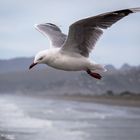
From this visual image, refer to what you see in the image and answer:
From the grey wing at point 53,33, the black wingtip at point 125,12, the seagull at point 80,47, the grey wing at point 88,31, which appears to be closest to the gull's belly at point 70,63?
the seagull at point 80,47

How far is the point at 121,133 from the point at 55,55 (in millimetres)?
40231

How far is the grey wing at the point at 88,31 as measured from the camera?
10.9 metres

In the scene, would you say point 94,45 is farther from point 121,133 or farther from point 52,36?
point 121,133

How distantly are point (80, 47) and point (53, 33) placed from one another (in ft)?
7.70

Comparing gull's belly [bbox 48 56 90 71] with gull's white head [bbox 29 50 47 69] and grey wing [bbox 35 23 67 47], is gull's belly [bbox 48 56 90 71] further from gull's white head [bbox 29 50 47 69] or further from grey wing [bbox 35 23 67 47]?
grey wing [bbox 35 23 67 47]

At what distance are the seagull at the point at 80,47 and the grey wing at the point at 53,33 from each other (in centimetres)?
53

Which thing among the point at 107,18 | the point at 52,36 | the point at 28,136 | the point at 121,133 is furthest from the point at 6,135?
the point at 107,18

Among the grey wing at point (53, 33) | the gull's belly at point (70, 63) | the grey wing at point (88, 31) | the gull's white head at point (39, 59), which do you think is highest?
the grey wing at point (88, 31)

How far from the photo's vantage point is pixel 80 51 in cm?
1221

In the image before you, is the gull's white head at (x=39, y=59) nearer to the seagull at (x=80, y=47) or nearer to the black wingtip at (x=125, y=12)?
the seagull at (x=80, y=47)

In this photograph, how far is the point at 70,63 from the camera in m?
11.5

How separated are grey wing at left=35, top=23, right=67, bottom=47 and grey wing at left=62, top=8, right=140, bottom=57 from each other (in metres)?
1.01

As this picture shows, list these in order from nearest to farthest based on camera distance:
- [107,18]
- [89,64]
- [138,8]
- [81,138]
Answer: [138,8] < [107,18] < [89,64] < [81,138]

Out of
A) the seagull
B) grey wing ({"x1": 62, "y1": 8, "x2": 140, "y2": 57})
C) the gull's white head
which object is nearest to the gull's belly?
the seagull
